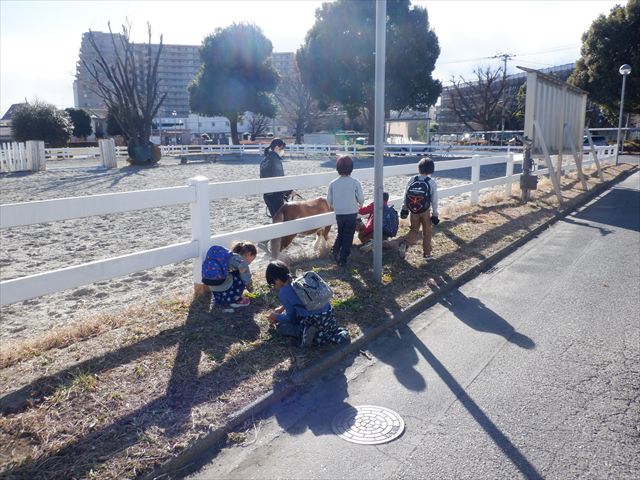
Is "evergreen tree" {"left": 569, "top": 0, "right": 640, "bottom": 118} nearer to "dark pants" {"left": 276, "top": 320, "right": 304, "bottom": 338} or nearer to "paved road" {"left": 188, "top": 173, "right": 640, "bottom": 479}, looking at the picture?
"paved road" {"left": 188, "top": 173, "right": 640, "bottom": 479}

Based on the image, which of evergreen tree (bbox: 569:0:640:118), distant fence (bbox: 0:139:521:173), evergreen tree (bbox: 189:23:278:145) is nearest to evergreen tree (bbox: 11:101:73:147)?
distant fence (bbox: 0:139:521:173)

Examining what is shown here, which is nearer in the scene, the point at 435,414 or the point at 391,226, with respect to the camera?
the point at 435,414

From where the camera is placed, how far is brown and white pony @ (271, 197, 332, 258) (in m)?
6.96

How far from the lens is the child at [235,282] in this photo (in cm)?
502

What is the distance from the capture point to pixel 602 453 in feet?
10.2

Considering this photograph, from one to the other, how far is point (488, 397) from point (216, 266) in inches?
102

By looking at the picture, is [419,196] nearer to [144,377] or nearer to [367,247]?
[367,247]

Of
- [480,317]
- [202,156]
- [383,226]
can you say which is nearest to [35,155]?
[202,156]

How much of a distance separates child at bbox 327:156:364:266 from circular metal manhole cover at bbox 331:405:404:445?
311 cm

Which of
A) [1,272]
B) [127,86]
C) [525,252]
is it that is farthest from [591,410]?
[127,86]

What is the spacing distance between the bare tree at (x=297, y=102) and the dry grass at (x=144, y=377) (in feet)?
164

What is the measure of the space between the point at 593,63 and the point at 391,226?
3370cm

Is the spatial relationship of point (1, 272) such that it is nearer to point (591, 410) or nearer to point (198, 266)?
point (198, 266)

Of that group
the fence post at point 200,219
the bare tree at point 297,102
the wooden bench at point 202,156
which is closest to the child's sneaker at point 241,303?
the fence post at point 200,219
